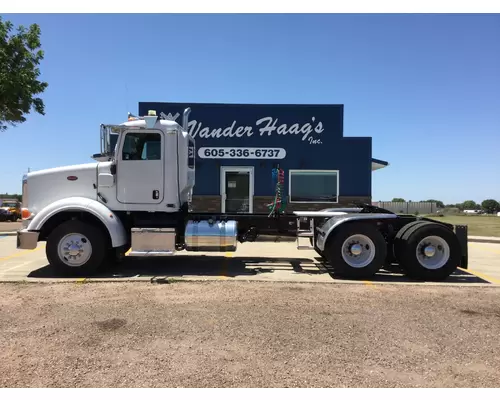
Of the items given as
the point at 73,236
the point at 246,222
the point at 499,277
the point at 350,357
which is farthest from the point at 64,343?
the point at 499,277

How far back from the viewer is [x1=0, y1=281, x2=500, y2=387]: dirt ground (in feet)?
10.9

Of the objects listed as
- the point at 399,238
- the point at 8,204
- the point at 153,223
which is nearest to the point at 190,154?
the point at 153,223

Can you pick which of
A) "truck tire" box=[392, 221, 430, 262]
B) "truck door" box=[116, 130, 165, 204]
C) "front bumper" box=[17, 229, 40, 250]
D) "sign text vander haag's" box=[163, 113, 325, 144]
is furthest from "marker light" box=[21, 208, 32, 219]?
"sign text vander haag's" box=[163, 113, 325, 144]

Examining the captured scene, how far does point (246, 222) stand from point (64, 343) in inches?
188

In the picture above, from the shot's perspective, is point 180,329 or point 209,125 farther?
point 209,125

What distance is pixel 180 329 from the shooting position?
4.49m

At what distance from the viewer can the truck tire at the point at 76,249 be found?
7.32m

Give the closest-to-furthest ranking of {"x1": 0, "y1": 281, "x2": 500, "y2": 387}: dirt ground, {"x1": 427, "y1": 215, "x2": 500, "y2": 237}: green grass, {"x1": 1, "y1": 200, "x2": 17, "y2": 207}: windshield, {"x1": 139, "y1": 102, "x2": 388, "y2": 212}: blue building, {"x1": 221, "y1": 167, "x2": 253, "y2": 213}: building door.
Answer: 1. {"x1": 0, "y1": 281, "x2": 500, "y2": 387}: dirt ground
2. {"x1": 139, "y1": 102, "x2": 388, "y2": 212}: blue building
3. {"x1": 221, "y1": 167, "x2": 253, "y2": 213}: building door
4. {"x1": 427, "y1": 215, "x2": 500, "y2": 237}: green grass
5. {"x1": 1, "y1": 200, "x2": 17, "y2": 207}: windshield

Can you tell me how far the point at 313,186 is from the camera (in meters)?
15.3

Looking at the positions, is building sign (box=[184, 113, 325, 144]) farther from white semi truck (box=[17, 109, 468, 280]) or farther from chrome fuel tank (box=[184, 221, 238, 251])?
chrome fuel tank (box=[184, 221, 238, 251])

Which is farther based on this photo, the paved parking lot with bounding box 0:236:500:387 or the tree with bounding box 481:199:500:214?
the tree with bounding box 481:199:500:214

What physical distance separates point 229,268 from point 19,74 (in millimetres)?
13303

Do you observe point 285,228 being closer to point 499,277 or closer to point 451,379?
point 499,277

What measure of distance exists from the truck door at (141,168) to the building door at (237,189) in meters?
7.50
